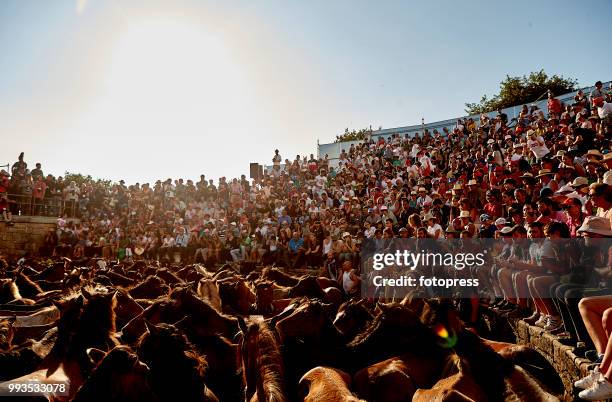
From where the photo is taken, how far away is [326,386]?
4.02m

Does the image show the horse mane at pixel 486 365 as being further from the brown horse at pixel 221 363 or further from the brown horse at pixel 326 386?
the brown horse at pixel 221 363

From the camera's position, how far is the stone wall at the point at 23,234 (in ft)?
73.6

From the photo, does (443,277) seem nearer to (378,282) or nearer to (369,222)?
(378,282)

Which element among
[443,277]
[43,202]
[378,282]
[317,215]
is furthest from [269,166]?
[443,277]

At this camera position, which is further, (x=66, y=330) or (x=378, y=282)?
(x=378, y=282)

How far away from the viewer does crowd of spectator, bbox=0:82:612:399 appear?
577cm

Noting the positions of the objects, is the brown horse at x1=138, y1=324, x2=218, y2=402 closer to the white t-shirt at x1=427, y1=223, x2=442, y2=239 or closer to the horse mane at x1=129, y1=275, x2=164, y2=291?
the horse mane at x1=129, y1=275, x2=164, y2=291

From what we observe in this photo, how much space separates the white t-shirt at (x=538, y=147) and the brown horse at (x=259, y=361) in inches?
402

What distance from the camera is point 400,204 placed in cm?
1397

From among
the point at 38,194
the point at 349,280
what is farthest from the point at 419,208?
the point at 38,194

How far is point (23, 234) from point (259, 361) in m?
23.3

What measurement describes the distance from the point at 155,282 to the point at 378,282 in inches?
195

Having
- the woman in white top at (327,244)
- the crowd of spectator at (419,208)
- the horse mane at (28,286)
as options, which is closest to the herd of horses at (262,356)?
the crowd of spectator at (419,208)

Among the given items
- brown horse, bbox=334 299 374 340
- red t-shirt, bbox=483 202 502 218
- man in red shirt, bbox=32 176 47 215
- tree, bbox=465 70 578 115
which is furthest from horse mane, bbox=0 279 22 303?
tree, bbox=465 70 578 115
